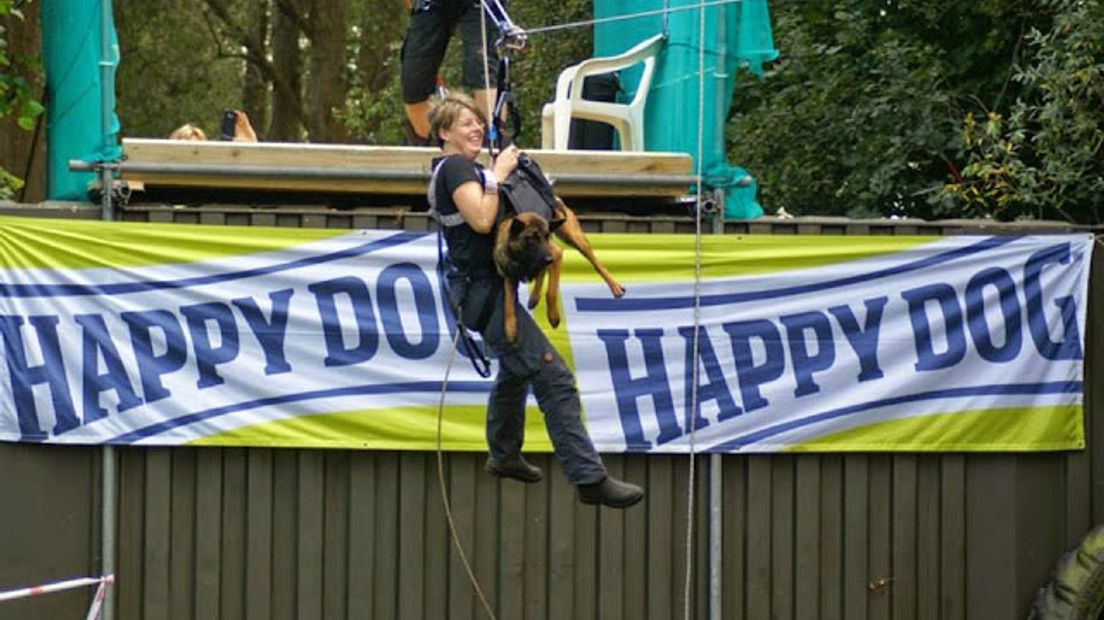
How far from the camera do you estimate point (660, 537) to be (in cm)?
964

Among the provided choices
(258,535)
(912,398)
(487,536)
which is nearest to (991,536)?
(912,398)

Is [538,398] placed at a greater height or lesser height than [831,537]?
greater

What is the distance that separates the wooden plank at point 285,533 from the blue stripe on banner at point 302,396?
0.87 feet

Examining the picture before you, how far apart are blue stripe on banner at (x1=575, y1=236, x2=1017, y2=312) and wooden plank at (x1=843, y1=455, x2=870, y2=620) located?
86 cm

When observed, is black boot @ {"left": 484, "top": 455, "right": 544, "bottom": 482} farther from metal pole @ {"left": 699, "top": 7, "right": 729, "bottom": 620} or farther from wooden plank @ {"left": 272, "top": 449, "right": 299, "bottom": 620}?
metal pole @ {"left": 699, "top": 7, "right": 729, "bottom": 620}

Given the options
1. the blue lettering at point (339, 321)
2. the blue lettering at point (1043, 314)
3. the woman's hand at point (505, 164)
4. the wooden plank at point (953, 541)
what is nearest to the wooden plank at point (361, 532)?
the blue lettering at point (339, 321)

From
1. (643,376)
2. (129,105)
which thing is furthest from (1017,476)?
(129,105)

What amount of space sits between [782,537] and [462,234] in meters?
3.36

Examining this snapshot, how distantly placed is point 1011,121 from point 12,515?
598cm

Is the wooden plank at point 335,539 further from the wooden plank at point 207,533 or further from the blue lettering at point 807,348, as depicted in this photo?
the blue lettering at point 807,348

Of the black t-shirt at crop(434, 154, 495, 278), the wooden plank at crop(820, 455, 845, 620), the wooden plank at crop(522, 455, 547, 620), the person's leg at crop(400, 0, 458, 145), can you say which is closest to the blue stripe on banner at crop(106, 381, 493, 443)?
the wooden plank at crop(522, 455, 547, 620)

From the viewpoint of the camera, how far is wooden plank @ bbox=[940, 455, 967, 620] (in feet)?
32.4

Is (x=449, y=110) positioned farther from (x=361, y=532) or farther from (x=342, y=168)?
(x=361, y=532)

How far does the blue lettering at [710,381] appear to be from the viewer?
31.6 ft
